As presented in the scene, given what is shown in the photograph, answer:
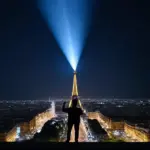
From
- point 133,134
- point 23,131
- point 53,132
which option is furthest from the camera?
point 23,131

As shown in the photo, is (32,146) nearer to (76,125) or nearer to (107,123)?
(76,125)

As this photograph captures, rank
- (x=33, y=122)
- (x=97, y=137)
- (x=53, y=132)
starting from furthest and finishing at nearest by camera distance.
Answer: (x=33, y=122)
(x=53, y=132)
(x=97, y=137)

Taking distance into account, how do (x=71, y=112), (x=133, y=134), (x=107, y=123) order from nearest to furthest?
(x=71, y=112) < (x=133, y=134) < (x=107, y=123)

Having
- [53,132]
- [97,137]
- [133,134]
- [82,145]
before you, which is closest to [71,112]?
[82,145]

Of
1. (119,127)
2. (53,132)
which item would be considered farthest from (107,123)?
(53,132)

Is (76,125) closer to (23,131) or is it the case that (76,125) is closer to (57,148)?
(57,148)

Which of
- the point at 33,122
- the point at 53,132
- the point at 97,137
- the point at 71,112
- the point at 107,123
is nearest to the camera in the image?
the point at 71,112

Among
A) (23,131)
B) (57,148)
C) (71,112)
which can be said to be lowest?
(23,131)

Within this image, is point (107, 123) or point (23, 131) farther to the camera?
point (107, 123)

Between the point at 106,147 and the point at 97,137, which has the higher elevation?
the point at 106,147

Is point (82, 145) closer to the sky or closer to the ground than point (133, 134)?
closer to the sky
